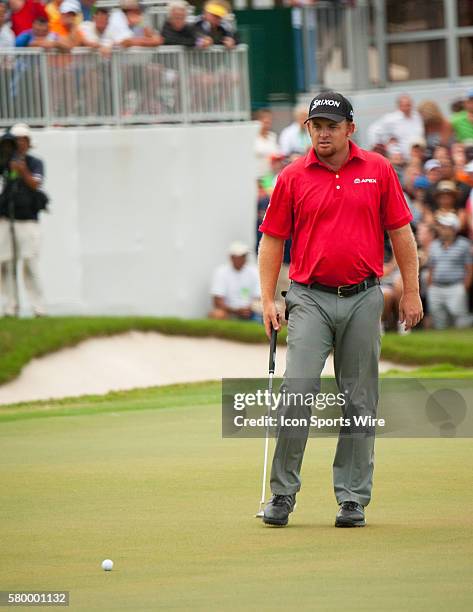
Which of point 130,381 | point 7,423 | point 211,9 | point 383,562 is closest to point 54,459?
point 7,423

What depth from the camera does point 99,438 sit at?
38.4 ft

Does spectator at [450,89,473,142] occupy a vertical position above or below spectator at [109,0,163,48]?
below

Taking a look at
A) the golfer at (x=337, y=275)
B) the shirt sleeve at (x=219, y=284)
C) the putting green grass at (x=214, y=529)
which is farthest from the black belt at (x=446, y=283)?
the golfer at (x=337, y=275)

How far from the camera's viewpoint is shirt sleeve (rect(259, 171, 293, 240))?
7.83 metres

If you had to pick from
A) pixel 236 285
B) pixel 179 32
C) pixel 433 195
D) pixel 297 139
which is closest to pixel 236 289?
pixel 236 285

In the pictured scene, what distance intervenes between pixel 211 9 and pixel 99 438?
12.1m

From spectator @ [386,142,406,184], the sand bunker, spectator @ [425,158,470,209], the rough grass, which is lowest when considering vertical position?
the sand bunker

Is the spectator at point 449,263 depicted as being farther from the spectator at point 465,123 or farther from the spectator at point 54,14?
the spectator at point 54,14

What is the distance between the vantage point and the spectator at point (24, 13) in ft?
70.7

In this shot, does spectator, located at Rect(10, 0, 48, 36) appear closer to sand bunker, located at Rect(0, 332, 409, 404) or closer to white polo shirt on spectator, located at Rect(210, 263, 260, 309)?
white polo shirt on spectator, located at Rect(210, 263, 260, 309)

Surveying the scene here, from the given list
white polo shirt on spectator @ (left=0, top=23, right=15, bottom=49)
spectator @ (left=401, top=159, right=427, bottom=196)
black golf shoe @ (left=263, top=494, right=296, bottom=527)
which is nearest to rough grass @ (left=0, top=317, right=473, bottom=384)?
spectator @ (left=401, top=159, right=427, bottom=196)

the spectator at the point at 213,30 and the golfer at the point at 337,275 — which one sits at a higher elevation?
the spectator at the point at 213,30

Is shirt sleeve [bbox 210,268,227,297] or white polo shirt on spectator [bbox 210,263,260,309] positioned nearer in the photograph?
white polo shirt on spectator [bbox 210,263,260,309]

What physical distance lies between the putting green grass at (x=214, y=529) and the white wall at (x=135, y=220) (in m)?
10.2
